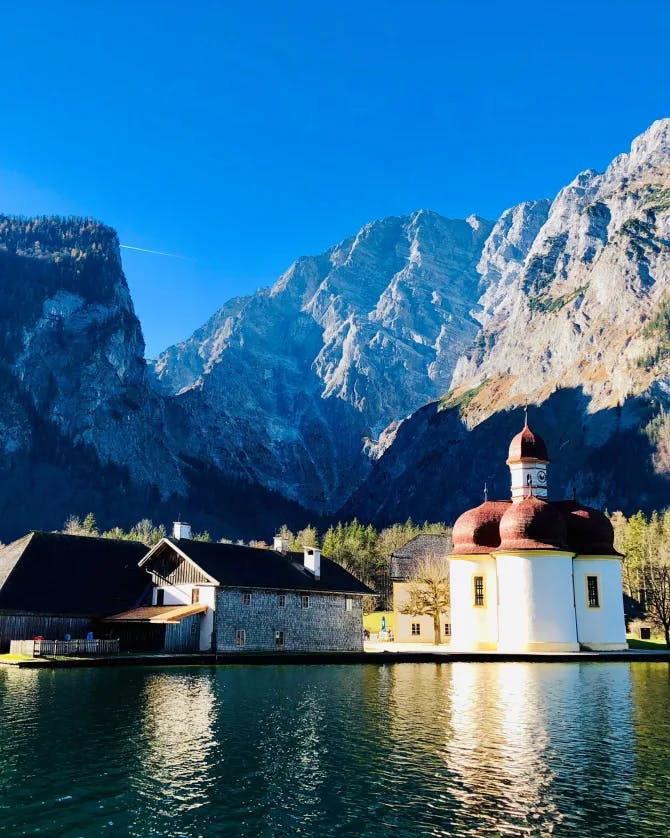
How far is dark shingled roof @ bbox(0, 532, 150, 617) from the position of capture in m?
60.9

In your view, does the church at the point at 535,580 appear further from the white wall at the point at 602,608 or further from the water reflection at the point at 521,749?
the water reflection at the point at 521,749

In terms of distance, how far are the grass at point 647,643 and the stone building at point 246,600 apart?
25.8 m

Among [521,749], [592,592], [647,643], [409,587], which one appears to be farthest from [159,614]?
[647,643]

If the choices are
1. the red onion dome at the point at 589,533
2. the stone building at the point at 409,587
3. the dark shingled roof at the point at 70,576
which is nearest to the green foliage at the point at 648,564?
the red onion dome at the point at 589,533

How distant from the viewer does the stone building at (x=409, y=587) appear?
279 feet

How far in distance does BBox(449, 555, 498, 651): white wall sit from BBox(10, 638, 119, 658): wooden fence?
2852 centimetres

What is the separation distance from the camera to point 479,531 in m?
72.9

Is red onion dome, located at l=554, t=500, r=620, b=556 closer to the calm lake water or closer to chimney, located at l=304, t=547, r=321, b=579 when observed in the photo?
chimney, located at l=304, t=547, r=321, b=579

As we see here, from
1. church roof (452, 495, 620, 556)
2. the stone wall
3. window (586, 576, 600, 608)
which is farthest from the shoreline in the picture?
church roof (452, 495, 620, 556)

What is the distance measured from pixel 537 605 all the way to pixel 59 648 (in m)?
35.6

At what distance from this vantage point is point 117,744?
2533 cm

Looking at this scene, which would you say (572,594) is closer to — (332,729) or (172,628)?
(172,628)

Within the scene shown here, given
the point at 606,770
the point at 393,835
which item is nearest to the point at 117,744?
the point at 393,835

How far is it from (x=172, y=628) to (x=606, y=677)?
97.1 ft
